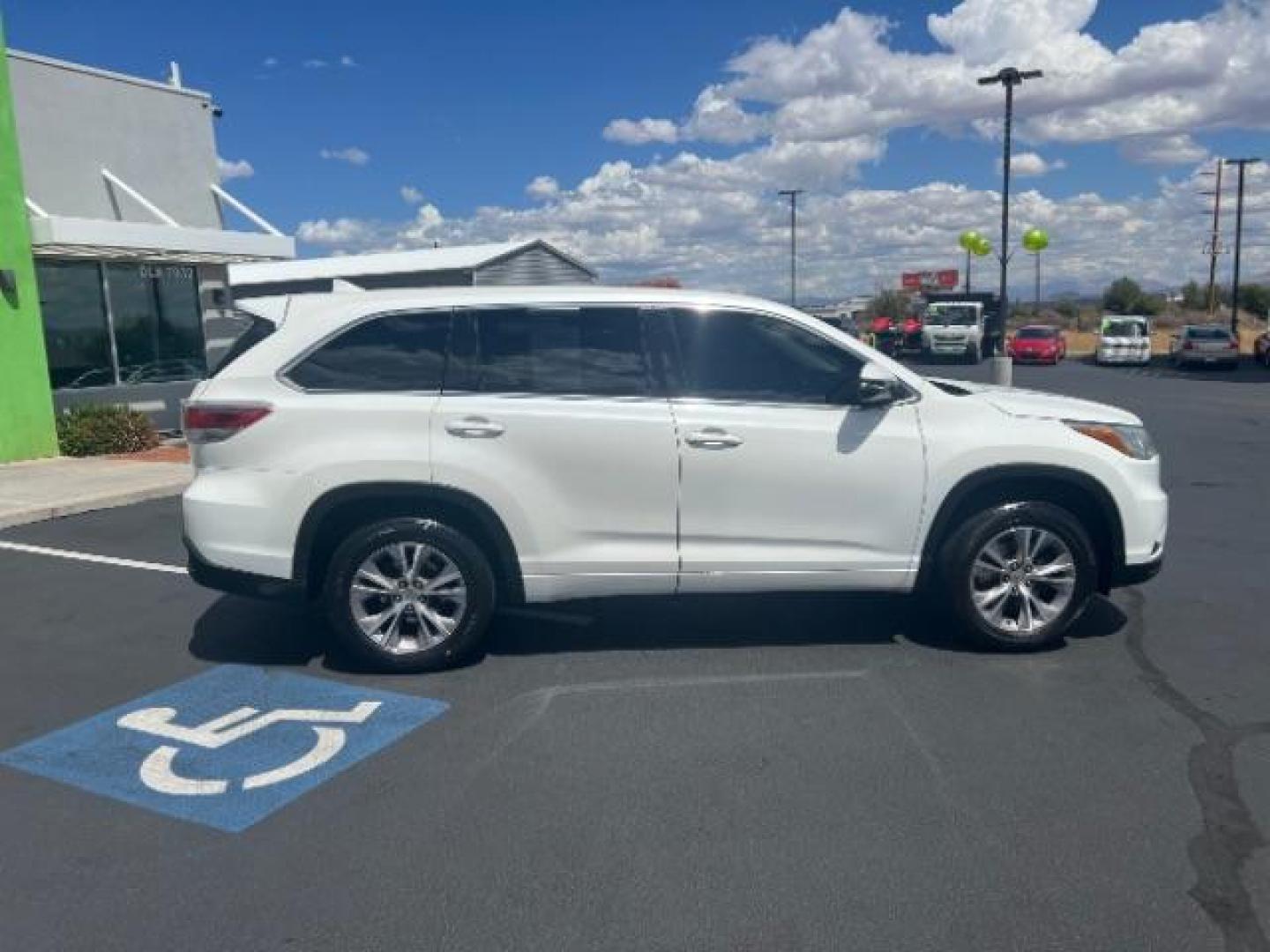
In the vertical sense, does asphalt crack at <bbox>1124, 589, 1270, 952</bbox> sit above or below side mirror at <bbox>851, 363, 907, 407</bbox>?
below

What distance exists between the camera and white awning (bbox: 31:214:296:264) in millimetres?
12516

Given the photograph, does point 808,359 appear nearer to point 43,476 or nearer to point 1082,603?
point 1082,603

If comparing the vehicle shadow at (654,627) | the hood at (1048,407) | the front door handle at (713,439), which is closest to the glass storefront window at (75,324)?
the vehicle shadow at (654,627)

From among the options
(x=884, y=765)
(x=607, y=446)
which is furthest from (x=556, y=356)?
(x=884, y=765)

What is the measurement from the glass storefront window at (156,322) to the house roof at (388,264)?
11790 mm

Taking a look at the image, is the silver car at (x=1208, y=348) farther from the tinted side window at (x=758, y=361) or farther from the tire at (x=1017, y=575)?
the tinted side window at (x=758, y=361)

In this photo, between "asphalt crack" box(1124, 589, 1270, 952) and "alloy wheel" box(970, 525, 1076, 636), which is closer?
"asphalt crack" box(1124, 589, 1270, 952)

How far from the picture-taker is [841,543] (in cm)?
518

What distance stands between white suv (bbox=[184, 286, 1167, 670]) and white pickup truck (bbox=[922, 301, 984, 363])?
33.2m

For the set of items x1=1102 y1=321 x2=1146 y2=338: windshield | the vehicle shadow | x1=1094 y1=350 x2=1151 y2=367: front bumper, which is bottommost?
x1=1094 y1=350 x2=1151 y2=367: front bumper

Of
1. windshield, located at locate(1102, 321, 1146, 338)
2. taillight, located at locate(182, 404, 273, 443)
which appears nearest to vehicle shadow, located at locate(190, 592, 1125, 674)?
taillight, located at locate(182, 404, 273, 443)

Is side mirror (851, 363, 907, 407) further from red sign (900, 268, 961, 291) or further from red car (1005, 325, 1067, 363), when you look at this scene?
red sign (900, 268, 961, 291)

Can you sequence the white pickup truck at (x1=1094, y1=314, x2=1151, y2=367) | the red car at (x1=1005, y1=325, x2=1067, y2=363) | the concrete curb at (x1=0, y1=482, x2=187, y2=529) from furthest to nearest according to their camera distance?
1. the red car at (x1=1005, y1=325, x2=1067, y2=363)
2. the white pickup truck at (x1=1094, y1=314, x2=1151, y2=367)
3. the concrete curb at (x1=0, y1=482, x2=187, y2=529)

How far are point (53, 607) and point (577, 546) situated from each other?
3.64m
